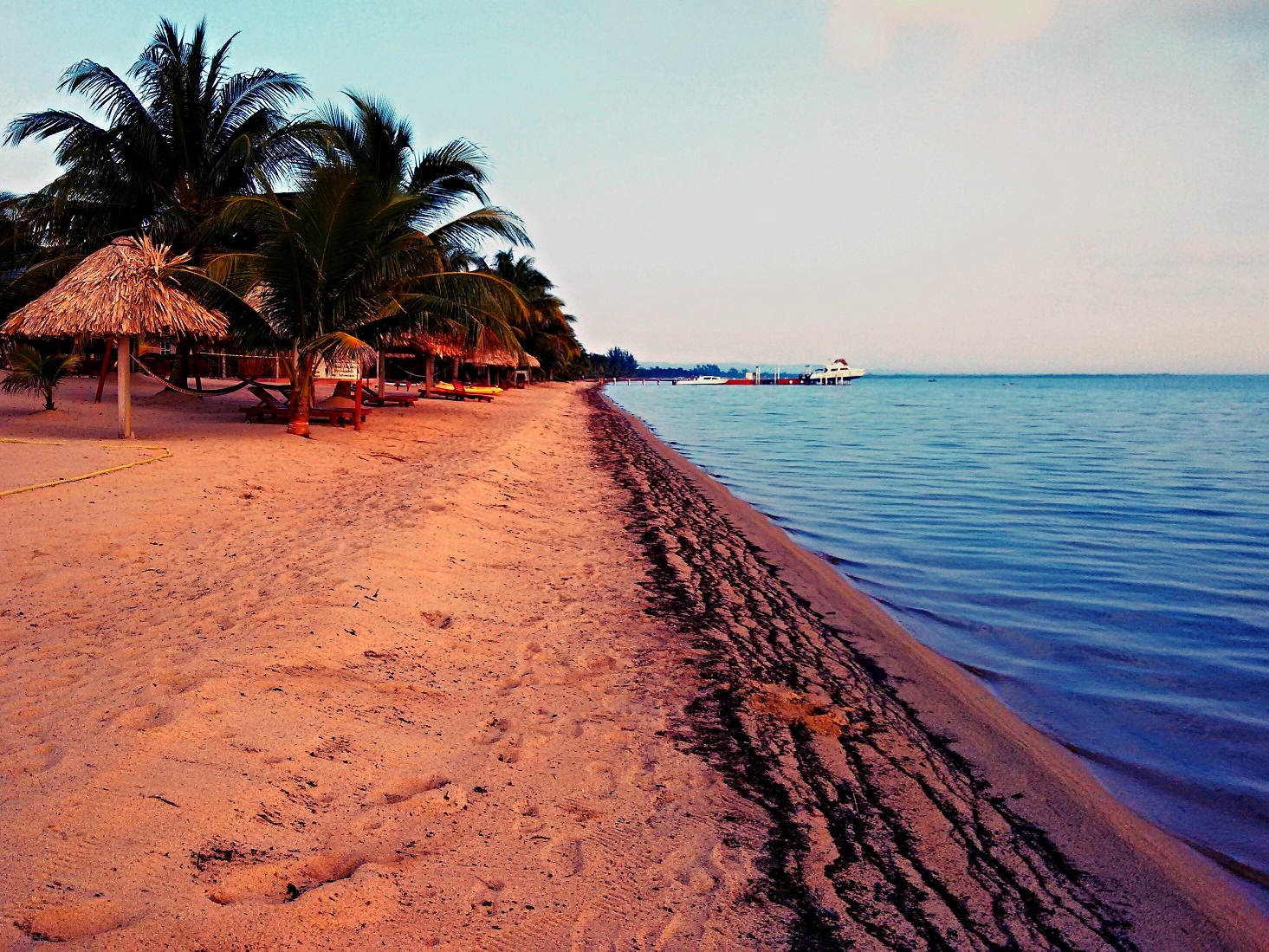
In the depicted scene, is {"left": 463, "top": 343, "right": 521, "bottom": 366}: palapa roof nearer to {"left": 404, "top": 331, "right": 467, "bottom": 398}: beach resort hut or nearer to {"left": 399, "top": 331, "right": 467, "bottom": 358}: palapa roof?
{"left": 404, "top": 331, "right": 467, "bottom": 398}: beach resort hut

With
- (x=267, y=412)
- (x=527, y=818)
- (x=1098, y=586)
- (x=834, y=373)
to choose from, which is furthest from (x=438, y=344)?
(x=834, y=373)

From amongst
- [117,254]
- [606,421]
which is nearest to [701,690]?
[117,254]

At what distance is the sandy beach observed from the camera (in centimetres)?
216

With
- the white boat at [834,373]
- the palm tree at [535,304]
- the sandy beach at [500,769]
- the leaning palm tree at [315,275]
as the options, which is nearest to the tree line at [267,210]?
the leaning palm tree at [315,275]

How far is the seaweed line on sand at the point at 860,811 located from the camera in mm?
2314

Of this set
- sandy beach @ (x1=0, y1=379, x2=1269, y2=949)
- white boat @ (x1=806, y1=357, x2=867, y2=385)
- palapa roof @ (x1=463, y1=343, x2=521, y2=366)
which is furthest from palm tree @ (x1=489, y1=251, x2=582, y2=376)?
white boat @ (x1=806, y1=357, x2=867, y2=385)

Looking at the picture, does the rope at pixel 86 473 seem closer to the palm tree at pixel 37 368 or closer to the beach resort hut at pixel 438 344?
the palm tree at pixel 37 368

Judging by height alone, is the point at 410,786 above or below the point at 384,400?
below

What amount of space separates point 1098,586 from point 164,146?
17.0 metres

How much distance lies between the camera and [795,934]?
219cm

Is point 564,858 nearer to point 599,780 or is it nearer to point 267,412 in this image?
point 599,780

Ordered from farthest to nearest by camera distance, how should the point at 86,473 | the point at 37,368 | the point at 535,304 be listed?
1. the point at 535,304
2. the point at 37,368
3. the point at 86,473

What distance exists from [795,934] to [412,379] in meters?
30.9

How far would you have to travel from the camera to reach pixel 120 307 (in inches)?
390
